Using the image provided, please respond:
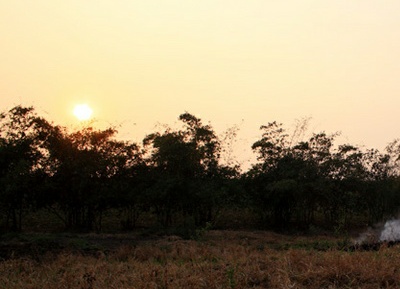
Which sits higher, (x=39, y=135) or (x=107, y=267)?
(x=39, y=135)

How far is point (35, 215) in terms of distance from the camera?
28.1 metres

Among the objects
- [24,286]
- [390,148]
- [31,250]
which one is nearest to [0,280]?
[24,286]

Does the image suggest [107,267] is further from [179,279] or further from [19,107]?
[19,107]

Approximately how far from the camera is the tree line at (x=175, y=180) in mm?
23656

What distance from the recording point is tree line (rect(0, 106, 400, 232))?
2366cm

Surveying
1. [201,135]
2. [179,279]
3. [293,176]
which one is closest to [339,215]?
[293,176]

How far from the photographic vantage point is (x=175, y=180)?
24.6m

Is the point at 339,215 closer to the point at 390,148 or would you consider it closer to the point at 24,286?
the point at 390,148

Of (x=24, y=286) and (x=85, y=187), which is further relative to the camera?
(x=85, y=187)

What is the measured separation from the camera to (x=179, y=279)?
7.42m

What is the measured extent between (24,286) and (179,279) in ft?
8.34

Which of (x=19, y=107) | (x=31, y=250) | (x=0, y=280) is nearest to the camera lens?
(x=0, y=280)

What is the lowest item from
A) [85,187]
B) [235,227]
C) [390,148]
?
[235,227]

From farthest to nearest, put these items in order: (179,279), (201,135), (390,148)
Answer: (390,148) < (201,135) < (179,279)
